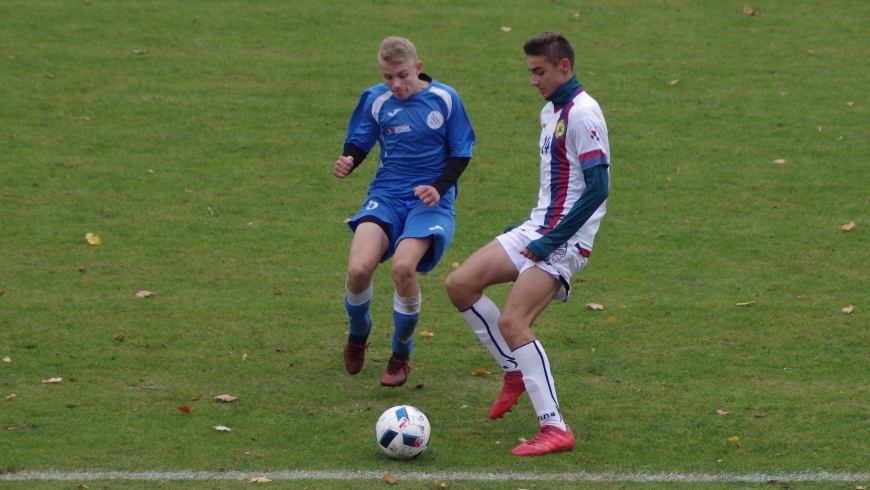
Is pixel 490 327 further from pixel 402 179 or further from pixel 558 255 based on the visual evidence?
pixel 402 179

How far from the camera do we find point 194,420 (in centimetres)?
634

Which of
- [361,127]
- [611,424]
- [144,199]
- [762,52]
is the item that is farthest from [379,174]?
[762,52]

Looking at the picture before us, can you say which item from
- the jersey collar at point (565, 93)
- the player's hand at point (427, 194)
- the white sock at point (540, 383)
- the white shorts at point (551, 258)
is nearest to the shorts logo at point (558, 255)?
the white shorts at point (551, 258)

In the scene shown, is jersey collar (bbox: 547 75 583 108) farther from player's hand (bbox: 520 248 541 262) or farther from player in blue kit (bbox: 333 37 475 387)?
player in blue kit (bbox: 333 37 475 387)

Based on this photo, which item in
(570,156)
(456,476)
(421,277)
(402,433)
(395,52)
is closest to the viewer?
(456,476)

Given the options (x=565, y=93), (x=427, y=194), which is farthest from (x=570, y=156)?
(x=427, y=194)

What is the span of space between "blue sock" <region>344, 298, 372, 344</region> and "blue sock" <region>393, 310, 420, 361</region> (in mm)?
225

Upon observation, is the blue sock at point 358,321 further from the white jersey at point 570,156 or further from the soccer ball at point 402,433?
the white jersey at point 570,156

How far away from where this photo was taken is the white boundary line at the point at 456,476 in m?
5.48

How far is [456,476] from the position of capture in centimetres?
555

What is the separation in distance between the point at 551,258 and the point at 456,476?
1.31 m

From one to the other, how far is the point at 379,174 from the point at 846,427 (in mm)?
3349

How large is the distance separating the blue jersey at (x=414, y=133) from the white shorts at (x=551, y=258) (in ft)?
3.37

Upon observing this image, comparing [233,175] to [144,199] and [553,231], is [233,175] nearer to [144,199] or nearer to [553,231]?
[144,199]
